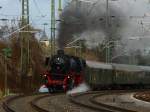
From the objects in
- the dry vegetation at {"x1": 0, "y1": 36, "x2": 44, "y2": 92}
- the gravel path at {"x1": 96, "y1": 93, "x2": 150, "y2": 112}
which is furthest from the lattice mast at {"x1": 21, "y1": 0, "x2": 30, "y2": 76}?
the gravel path at {"x1": 96, "y1": 93, "x2": 150, "y2": 112}

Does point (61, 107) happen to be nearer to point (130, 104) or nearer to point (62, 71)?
point (130, 104)

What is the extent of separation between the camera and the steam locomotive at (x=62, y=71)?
3177 centimetres

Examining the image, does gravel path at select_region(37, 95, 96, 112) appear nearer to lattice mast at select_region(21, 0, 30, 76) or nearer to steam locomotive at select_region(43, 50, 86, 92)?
steam locomotive at select_region(43, 50, 86, 92)

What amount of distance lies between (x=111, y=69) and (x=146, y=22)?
7749mm

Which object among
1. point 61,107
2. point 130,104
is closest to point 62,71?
point 130,104

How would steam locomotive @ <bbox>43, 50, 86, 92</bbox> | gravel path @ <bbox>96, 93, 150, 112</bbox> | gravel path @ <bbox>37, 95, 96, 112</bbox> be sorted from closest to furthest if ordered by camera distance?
1. gravel path @ <bbox>37, 95, 96, 112</bbox>
2. gravel path @ <bbox>96, 93, 150, 112</bbox>
3. steam locomotive @ <bbox>43, 50, 86, 92</bbox>

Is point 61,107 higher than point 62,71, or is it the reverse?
point 62,71

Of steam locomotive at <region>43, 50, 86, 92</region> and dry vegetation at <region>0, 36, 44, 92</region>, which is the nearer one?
steam locomotive at <region>43, 50, 86, 92</region>

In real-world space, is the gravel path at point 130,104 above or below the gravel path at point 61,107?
below

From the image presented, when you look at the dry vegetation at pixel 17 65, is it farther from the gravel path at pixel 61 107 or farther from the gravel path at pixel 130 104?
the gravel path at pixel 61 107

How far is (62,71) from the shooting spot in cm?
3184

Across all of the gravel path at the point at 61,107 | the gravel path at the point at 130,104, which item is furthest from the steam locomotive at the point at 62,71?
the gravel path at the point at 61,107

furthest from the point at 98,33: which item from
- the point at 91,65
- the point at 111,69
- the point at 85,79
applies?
the point at 85,79

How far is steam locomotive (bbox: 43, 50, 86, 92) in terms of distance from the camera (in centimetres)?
3177
